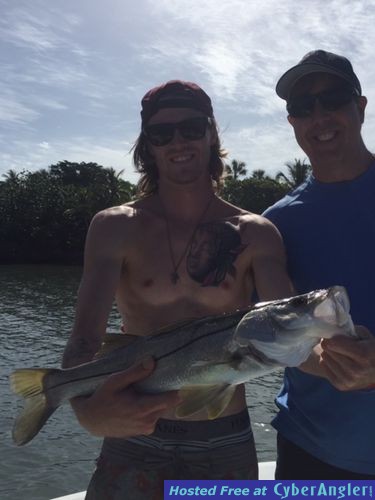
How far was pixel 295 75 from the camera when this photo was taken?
12.8ft

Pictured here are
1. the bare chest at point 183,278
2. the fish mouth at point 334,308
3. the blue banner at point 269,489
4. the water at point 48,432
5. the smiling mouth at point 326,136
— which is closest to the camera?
the fish mouth at point 334,308

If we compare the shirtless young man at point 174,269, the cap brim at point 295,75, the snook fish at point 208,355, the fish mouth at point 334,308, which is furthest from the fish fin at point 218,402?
the cap brim at point 295,75

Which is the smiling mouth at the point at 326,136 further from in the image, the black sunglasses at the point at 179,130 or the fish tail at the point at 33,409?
the fish tail at the point at 33,409

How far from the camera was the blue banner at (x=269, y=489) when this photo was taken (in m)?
3.28

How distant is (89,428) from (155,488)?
751 millimetres

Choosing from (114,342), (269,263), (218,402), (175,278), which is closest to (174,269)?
(175,278)

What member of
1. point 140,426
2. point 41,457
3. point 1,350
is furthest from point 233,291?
point 1,350

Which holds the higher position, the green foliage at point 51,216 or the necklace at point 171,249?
the green foliage at point 51,216

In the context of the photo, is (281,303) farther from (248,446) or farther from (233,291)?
(248,446)

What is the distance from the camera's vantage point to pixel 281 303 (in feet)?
8.62

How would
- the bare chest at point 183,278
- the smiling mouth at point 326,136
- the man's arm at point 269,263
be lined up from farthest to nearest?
the smiling mouth at point 326,136
the bare chest at point 183,278
the man's arm at point 269,263

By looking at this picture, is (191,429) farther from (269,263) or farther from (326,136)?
(326,136)

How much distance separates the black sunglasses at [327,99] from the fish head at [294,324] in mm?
1745

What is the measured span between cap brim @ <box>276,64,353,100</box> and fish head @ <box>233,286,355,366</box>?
191 centimetres
